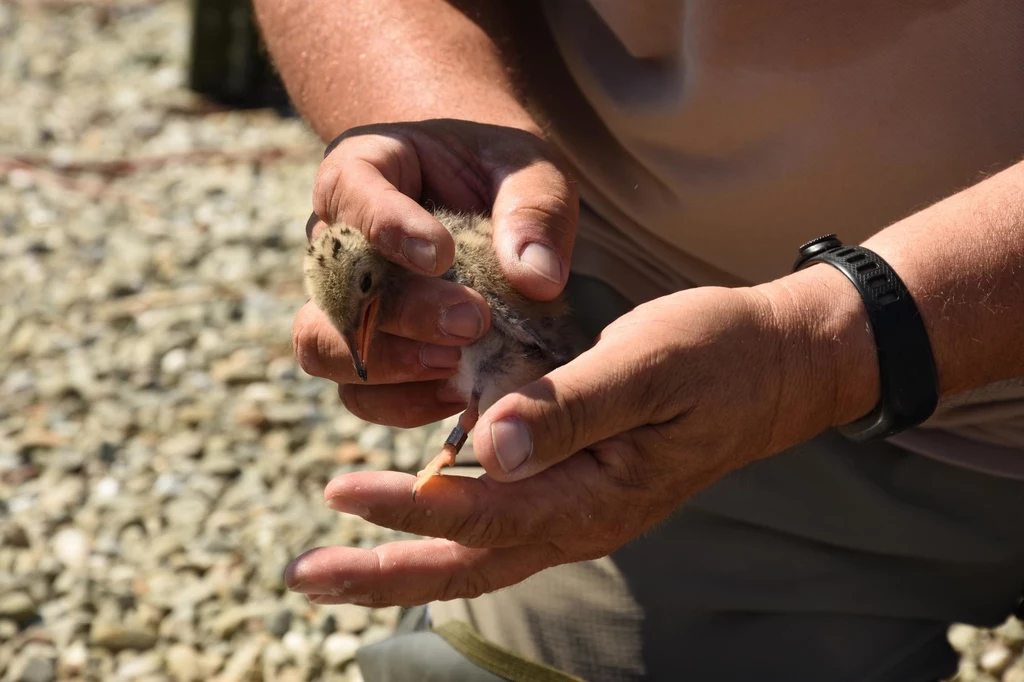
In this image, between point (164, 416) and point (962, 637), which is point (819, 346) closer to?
point (962, 637)

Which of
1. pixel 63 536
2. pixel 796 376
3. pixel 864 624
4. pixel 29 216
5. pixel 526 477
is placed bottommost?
pixel 29 216

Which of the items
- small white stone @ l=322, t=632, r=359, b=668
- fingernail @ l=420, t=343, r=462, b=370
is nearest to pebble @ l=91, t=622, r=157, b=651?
small white stone @ l=322, t=632, r=359, b=668

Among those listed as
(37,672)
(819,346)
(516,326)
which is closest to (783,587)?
(819,346)

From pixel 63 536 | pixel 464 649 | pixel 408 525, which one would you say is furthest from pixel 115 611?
pixel 408 525

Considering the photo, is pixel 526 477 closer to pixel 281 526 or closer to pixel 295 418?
pixel 281 526

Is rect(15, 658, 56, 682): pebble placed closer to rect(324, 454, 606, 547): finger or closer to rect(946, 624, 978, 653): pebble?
rect(324, 454, 606, 547): finger

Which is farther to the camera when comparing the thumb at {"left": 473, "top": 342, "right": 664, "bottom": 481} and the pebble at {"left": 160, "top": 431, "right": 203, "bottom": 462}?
the pebble at {"left": 160, "top": 431, "right": 203, "bottom": 462}
